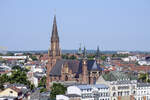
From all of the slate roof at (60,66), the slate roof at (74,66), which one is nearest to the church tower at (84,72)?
the slate roof at (74,66)

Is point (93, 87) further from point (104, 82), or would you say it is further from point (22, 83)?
point (22, 83)

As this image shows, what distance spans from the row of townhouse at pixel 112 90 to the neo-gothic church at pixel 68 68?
25.5 ft

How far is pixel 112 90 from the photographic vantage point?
377 ft

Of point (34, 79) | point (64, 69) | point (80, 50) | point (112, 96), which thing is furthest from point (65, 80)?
point (34, 79)

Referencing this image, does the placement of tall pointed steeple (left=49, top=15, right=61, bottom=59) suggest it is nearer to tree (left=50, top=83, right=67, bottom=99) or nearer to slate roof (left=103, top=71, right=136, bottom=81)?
slate roof (left=103, top=71, right=136, bottom=81)

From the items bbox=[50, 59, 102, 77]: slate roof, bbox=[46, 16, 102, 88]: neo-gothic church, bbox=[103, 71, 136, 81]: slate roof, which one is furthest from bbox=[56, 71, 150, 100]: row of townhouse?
bbox=[50, 59, 102, 77]: slate roof

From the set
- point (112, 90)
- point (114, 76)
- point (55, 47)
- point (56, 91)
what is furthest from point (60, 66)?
point (56, 91)

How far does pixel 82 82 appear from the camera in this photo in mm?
125438

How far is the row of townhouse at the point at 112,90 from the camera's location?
4250 inches

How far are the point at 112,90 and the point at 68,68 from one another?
2098 cm

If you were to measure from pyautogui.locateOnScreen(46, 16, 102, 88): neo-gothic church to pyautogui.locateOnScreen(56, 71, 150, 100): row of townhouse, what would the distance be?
778 centimetres

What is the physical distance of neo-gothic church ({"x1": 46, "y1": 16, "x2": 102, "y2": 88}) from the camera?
4951 inches

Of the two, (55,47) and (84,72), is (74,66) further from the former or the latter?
(55,47)

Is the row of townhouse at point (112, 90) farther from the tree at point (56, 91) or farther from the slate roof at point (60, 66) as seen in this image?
the slate roof at point (60, 66)
